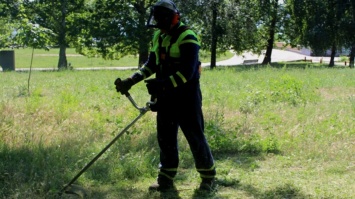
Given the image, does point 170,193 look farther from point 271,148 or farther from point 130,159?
point 271,148

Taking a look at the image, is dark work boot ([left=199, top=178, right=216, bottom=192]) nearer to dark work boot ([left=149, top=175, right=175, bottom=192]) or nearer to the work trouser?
the work trouser

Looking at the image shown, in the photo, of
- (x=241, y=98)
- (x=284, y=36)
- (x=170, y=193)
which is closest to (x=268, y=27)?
(x=284, y=36)

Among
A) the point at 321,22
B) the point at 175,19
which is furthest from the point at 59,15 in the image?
the point at 175,19

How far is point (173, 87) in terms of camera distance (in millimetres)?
4367

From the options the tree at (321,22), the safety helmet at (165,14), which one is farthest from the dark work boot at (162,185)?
the tree at (321,22)

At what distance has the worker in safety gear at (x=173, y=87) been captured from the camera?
14.3 feet

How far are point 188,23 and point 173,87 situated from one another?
92.2 feet

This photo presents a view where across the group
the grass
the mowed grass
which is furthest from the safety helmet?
the grass

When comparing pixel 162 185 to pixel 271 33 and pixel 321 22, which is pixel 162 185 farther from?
pixel 271 33

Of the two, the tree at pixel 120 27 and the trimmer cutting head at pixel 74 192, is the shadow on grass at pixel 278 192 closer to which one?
the trimmer cutting head at pixel 74 192

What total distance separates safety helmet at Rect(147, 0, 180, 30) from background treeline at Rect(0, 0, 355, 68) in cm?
2577

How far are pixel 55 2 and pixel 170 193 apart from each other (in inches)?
1280

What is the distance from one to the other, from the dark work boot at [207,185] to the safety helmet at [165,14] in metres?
1.71

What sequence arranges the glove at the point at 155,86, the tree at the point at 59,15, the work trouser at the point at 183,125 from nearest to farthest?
the glove at the point at 155,86 < the work trouser at the point at 183,125 < the tree at the point at 59,15
